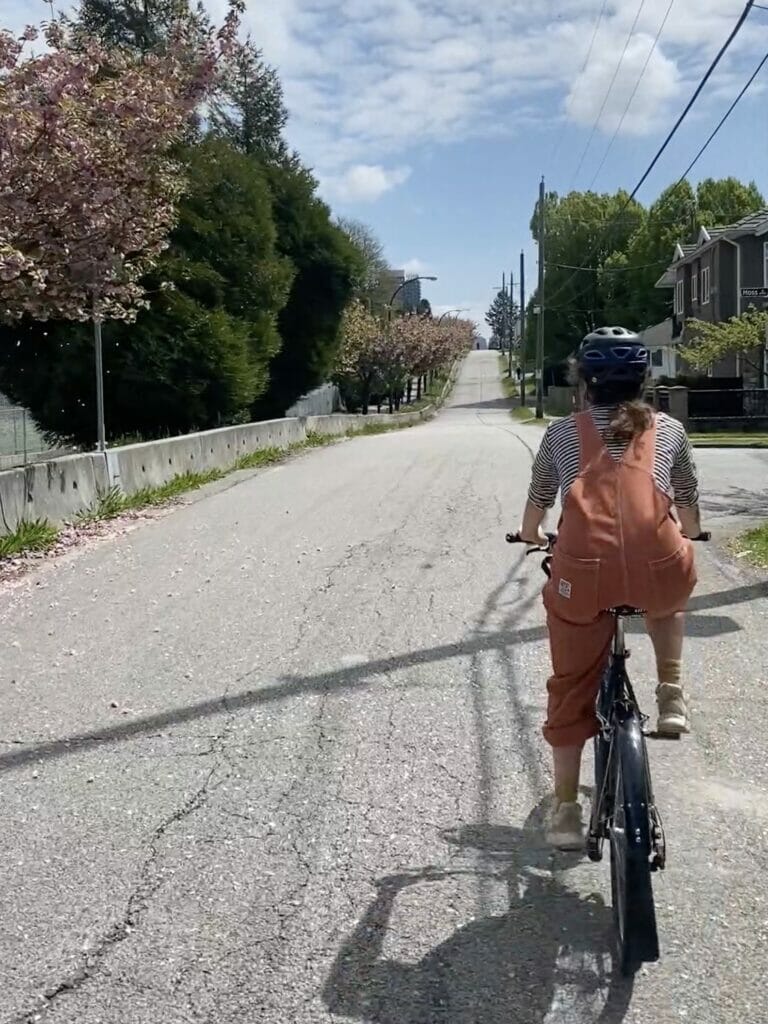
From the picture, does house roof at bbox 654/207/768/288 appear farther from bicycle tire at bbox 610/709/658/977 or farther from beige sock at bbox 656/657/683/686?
bicycle tire at bbox 610/709/658/977

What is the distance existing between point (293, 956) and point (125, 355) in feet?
60.8

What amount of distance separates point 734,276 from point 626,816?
46.1 m

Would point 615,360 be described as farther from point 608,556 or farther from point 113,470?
point 113,470

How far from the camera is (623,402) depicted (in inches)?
145

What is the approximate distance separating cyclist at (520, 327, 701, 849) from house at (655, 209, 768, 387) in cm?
3803

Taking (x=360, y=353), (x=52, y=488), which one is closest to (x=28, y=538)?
(x=52, y=488)

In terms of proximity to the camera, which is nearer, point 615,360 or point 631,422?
point 631,422

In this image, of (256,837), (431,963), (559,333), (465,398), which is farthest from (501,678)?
(465,398)

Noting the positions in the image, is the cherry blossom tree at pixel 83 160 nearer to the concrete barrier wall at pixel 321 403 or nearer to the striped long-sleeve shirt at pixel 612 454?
the striped long-sleeve shirt at pixel 612 454

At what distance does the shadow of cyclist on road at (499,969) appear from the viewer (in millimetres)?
3111

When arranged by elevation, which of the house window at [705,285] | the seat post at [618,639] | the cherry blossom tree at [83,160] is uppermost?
the house window at [705,285]

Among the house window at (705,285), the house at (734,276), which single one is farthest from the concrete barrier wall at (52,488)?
the house window at (705,285)

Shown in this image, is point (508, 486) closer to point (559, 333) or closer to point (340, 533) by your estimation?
point (340, 533)

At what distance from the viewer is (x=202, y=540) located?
11609 mm
